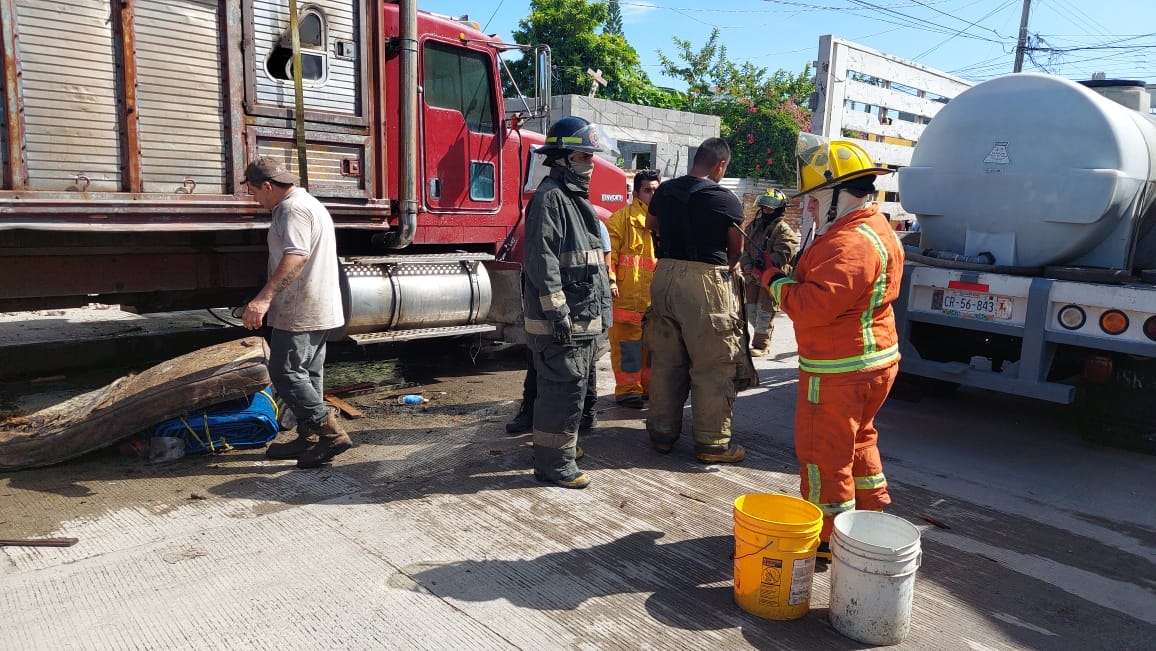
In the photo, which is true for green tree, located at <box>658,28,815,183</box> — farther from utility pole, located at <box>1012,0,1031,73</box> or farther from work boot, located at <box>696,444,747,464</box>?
work boot, located at <box>696,444,747,464</box>

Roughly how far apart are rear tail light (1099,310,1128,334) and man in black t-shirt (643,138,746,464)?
2.09 m

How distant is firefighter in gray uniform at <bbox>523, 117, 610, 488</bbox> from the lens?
13.1ft

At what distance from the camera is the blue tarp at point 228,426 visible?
4402mm

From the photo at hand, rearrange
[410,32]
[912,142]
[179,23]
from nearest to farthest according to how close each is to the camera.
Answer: [179,23], [410,32], [912,142]

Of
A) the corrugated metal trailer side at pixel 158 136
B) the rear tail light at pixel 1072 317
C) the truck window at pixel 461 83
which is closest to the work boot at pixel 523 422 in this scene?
the corrugated metal trailer side at pixel 158 136

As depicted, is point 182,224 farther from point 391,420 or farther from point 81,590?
point 81,590

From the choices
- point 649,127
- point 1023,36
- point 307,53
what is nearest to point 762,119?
point 649,127

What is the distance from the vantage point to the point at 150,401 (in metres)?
4.25

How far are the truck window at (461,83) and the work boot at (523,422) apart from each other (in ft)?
8.90

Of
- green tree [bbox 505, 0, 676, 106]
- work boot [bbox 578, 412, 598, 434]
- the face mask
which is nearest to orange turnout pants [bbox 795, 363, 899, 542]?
the face mask

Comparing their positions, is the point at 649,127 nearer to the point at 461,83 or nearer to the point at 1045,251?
the point at 461,83

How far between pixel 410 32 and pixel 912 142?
22.0ft

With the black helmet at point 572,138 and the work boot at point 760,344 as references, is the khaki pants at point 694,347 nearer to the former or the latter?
the black helmet at point 572,138

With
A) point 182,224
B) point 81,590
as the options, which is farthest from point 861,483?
point 182,224
